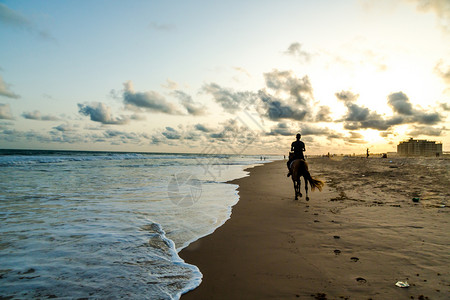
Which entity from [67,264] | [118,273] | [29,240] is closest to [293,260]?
[118,273]

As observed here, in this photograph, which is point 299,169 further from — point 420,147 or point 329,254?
point 420,147

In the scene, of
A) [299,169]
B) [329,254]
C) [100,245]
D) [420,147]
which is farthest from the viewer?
[420,147]

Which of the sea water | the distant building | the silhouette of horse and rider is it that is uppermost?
the distant building

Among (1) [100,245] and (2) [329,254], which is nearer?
(2) [329,254]

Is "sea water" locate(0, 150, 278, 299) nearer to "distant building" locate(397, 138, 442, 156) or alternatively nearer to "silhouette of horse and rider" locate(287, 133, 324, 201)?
"silhouette of horse and rider" locate(287, 133, 324, 201)

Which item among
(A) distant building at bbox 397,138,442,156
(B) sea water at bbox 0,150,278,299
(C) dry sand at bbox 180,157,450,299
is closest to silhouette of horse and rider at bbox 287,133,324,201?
(C) dry sand at bbox 180,157,450,299

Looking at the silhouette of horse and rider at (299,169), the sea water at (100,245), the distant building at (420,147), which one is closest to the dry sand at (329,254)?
the sea water at (100,245)

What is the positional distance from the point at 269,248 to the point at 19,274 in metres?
4.46

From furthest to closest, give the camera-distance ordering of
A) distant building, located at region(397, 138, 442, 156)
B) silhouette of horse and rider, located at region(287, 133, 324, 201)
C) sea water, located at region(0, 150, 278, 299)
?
distant building, located at region(397, 138, 442, 156) < silhouette of horse and rider, located at region(287, 133, 324, 201) < sea water, located at region(0, 150, 278, 299)

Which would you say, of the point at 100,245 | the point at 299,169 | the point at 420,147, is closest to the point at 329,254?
the point at 100,245

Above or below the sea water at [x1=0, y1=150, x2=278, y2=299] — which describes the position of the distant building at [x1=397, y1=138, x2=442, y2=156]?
above

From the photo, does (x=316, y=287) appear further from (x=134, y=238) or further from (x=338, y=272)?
(x=134, y=238)

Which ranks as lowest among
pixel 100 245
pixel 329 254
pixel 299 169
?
pixel 100 245

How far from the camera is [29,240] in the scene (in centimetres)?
522
